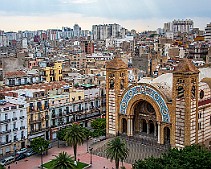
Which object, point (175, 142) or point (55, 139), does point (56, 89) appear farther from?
point (175, 142)

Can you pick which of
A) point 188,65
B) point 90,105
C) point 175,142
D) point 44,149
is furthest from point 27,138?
point 188,65

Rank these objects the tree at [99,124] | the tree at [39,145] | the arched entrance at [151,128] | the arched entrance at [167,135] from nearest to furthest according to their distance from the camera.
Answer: the arched entrance at [167,135], the tree at [39,145], the arched entrance at [151,128], the tree at [99,124]

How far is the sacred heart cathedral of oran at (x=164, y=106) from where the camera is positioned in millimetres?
53219

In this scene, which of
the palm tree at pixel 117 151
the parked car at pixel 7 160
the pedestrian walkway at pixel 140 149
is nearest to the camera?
the palm tree at pixel 117 151

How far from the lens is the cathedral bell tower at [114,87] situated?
62.7 meters

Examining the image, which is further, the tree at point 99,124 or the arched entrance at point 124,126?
the tree at point 99,124

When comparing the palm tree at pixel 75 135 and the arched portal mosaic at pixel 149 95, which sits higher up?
the arched portal mosaic at pixel 149 95

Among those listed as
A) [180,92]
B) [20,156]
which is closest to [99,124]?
[20,156]

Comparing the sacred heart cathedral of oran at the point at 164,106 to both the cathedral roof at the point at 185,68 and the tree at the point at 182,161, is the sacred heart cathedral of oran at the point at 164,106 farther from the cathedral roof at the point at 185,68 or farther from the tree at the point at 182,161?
the tree at the point at 182,161

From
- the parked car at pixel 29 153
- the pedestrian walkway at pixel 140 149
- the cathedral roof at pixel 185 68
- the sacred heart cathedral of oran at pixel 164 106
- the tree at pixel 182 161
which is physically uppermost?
the cathedral roof at pixel 185 68

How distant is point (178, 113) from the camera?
54062 millimetres

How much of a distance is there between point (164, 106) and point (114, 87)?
10521mm

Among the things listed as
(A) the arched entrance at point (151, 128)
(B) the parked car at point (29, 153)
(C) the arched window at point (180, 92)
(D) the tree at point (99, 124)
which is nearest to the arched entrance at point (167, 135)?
(A) the arched entrance at point (151, 128)

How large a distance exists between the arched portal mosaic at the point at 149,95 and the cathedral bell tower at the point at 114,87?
147cm
